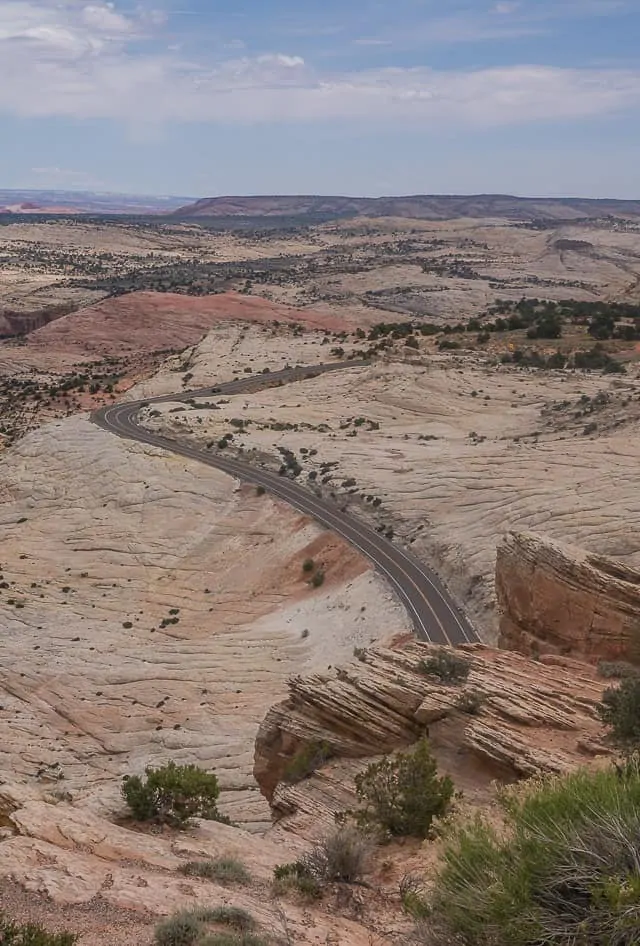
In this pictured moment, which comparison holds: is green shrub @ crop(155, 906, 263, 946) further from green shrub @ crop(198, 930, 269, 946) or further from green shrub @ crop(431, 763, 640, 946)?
green shrub @ crop(431, 763, 640, 946)

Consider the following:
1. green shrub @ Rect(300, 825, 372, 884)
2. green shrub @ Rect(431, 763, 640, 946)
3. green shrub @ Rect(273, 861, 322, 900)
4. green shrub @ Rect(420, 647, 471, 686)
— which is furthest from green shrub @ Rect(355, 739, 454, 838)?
green shrub @ Rect(431, 763, 640, 946)

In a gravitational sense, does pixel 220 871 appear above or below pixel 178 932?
below

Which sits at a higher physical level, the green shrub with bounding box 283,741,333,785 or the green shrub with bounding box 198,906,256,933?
the green shrub with bounding box 198,906,256,933

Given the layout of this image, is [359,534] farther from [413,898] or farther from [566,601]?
[413,898]

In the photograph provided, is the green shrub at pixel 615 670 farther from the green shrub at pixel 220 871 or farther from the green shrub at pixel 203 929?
the green shrub at pixel 203 929

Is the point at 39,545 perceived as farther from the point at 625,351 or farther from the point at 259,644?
the point at 625,351

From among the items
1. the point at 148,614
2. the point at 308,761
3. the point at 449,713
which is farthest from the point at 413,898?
the point at 148,614

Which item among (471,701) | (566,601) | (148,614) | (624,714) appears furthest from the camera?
(148,614)
